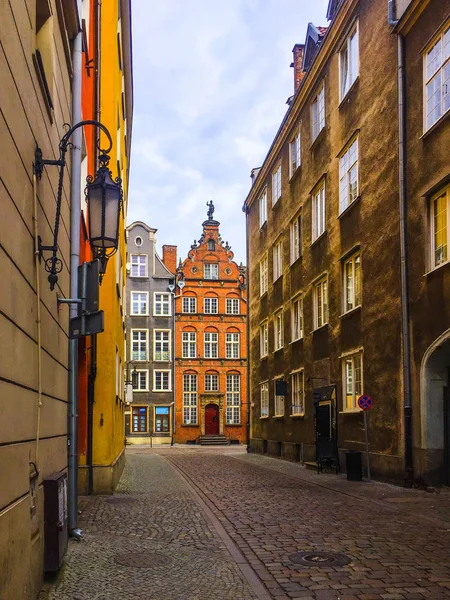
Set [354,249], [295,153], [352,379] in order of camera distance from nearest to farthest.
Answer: [354,249], [352,379], [295,153]

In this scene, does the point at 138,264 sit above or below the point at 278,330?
above

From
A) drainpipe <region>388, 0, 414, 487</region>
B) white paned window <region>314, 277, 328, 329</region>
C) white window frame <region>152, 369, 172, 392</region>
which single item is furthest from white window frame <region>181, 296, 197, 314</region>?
drainpipe <region>388, 0, 414, 487</region>

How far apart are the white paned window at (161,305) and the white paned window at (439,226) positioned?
4069 cm

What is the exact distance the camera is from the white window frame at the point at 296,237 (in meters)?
26.2

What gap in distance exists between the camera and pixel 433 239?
14.7 meters

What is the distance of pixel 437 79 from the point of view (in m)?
14.7

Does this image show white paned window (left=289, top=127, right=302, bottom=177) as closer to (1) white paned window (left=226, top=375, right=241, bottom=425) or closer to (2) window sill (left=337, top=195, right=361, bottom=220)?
(2) window sill (left=337, top=195, right=361, bottom=220)

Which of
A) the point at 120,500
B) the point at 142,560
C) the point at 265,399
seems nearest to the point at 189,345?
the point at 265,399

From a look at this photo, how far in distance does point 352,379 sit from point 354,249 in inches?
143

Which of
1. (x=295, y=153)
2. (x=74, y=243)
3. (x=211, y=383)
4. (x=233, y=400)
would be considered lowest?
(x=233, y=400)

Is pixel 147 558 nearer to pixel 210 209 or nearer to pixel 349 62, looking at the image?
pixel 349 62

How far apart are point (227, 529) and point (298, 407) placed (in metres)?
16.4

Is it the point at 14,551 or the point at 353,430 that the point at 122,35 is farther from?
the point at 14,551

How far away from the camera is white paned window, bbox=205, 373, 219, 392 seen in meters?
54.5
